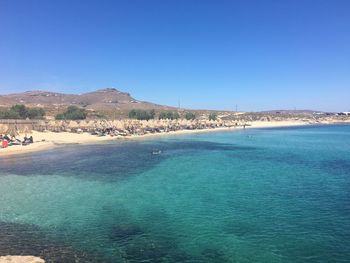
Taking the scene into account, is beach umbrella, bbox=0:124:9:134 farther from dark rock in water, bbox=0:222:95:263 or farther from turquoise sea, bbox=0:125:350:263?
dark rock in water, bbox=0:222:95:263

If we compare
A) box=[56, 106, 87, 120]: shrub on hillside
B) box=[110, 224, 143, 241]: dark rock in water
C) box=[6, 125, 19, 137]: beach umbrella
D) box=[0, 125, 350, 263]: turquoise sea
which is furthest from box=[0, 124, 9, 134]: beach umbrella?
box=[110, 224, 143, 241]: dark rock in water

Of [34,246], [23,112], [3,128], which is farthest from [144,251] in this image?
[23,112]

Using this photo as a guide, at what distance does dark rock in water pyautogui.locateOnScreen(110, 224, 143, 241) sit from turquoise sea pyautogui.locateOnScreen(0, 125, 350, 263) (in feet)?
0.21

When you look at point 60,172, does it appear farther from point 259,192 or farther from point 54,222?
point 259,192

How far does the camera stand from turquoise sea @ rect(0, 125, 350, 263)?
20.0m

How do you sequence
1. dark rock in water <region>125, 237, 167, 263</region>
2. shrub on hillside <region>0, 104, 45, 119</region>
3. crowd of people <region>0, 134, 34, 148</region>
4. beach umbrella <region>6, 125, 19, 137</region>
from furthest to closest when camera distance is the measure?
shrub on hillside <region>0, 104, 45, 119</region> → beach umbrella <region>6, 125, 19, 137</region> → crowd of people <region>0, 134, 34, 148</region> → dark rock in water <region>125, 237, 167, 263</region>

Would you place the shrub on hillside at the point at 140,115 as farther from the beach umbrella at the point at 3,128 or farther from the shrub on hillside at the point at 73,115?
the beach umbrella at the point at 3,128

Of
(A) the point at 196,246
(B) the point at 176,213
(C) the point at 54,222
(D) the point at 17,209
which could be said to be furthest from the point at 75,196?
(A) the point at 196,246

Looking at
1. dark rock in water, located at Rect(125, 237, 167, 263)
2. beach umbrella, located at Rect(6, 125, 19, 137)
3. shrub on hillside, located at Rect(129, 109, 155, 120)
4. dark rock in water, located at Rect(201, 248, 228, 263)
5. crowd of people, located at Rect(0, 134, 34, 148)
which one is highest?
shrub on hillside, located at Rect(129, 109, 155, 120)

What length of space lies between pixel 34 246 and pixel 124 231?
5.37 m

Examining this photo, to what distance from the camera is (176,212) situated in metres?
27.5

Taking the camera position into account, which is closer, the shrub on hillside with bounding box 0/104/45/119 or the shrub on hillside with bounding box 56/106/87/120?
the shrub on hillside with bounding box 0/104/45/119

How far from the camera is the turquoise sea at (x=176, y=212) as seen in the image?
1998 cm

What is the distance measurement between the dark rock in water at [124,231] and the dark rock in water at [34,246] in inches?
116
